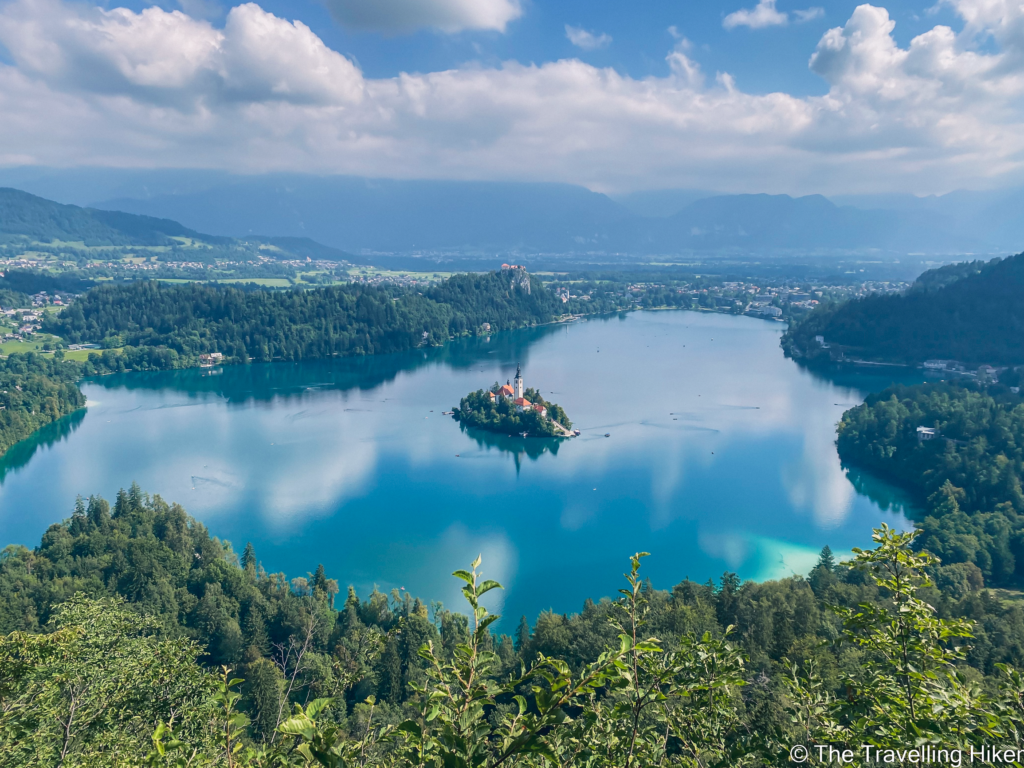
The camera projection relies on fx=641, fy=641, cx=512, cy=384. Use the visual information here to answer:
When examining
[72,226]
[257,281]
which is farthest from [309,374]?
[72,226]

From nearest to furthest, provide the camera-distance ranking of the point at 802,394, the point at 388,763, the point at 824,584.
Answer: the point at 388,763, the point at 824,584, the point at 802,394

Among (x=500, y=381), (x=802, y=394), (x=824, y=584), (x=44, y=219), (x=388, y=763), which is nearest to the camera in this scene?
(x=388, y=763)

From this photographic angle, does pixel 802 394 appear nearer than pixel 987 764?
No

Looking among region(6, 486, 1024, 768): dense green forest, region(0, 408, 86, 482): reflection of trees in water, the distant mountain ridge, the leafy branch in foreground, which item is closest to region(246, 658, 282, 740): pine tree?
region(6, 486, 1024, 768): dense green forest

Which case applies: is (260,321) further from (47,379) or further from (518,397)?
(518,397)

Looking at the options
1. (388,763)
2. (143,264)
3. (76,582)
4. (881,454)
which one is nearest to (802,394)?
(881,454)

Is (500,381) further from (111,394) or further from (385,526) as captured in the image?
(111,394)

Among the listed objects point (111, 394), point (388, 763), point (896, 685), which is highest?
point (896, 685)
